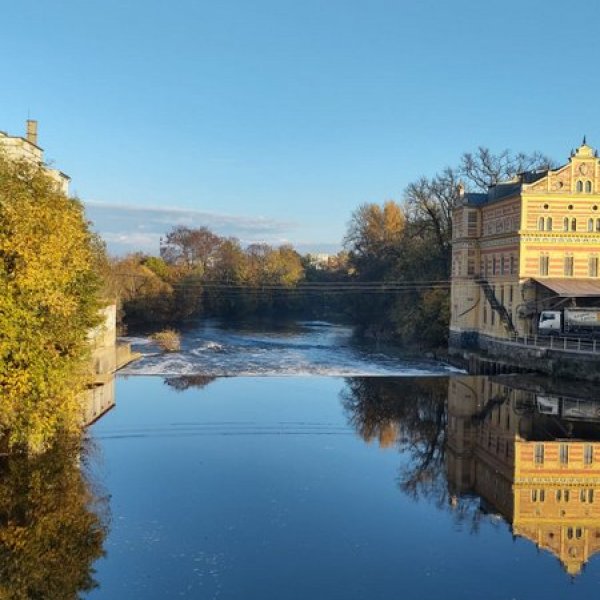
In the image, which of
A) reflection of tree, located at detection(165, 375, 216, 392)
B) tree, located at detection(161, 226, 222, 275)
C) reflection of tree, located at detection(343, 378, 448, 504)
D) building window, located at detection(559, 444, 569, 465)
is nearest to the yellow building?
reflection of tree, located at detection(343, 378, 448, 504)

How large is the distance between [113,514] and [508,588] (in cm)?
853

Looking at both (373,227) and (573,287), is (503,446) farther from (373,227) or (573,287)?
(373,227)

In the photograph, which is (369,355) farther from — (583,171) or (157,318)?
(157,318)

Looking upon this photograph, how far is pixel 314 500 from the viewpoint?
1591 centimetres

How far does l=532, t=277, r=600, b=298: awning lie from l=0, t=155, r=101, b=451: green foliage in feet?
89.6

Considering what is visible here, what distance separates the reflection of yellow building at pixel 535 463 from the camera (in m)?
14.7

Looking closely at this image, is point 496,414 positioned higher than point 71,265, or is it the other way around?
point 71,265

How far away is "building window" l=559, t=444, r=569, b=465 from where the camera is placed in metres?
19.8

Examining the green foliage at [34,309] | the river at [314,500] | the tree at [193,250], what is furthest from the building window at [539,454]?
the tree at [193,250]

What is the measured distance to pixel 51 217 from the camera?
16125mm

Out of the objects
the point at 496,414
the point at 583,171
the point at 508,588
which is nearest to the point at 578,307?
the point at 583,171

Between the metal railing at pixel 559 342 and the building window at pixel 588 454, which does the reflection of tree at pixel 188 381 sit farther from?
the metal railing at pixel 559 342

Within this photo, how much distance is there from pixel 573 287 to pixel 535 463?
794 inches

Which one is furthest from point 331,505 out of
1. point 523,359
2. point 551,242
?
point 551,242
